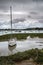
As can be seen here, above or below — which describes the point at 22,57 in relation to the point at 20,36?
below

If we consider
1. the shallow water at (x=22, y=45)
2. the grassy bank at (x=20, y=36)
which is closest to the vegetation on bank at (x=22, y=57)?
the shallow water at (x=22, y=45)

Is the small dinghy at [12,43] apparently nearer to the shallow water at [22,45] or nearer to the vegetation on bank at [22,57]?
the shallow water at [22,45]

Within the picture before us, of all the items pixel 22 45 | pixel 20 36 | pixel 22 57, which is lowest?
pixel 22 57

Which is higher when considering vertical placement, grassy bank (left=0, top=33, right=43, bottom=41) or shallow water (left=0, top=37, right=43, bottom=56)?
grassy bank (left=0, top=33, right=43, bottom=41)

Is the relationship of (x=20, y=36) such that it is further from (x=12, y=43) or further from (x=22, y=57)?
(x=22, y=57)

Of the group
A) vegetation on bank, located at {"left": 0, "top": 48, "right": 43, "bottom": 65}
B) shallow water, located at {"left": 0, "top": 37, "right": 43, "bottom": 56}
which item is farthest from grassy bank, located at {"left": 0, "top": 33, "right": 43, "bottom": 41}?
vegetation on bank, located at {"left": 0, "top": 48, "right": 43, "bottom": 65}

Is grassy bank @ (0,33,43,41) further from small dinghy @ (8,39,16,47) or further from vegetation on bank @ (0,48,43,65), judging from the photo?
vegetation on bank @ (0,48,43,65)

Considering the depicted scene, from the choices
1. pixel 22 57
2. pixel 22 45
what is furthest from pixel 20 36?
pixel 22 57

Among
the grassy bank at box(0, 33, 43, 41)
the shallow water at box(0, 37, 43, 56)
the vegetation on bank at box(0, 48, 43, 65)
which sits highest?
the grassy bank at box(0, 33, 43, 41)

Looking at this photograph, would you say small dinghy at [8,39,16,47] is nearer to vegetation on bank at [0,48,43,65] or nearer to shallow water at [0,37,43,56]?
shallow water at [0,37,43,56]

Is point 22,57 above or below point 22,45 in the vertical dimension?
below

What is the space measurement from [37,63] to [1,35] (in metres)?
0.71

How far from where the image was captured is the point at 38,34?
199 centimetres

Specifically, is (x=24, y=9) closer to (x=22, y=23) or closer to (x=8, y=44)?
(x=22, y=23)
